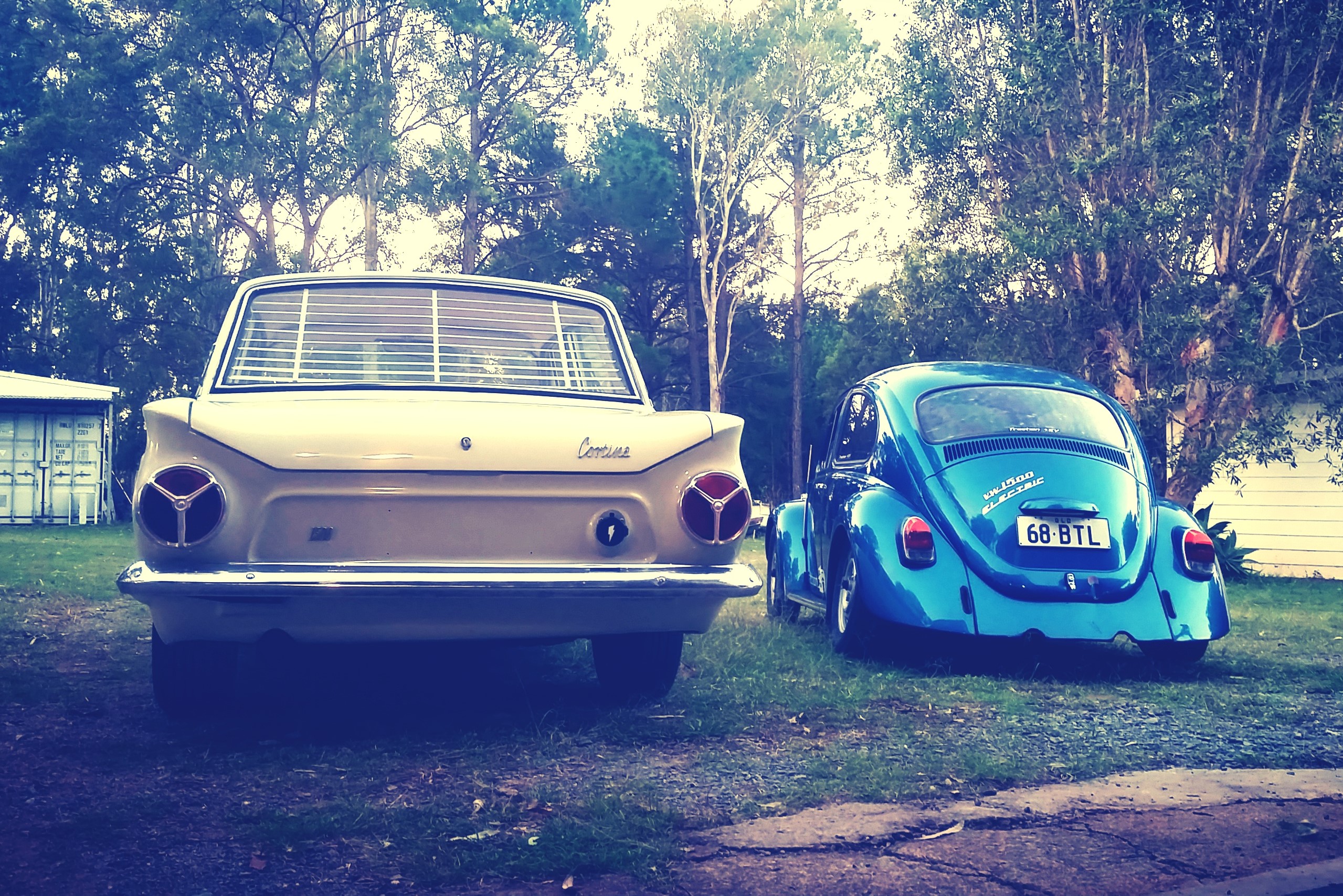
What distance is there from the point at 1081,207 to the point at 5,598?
12.9 metres

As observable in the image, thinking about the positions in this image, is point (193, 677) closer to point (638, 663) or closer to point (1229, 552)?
point (638, 663)

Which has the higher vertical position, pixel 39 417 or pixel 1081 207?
pixel 1081 207

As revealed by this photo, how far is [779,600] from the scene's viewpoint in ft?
28.5

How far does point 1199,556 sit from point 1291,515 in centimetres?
1233

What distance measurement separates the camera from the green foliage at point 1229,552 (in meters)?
14.9

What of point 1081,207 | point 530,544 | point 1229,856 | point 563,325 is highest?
point 1081,207

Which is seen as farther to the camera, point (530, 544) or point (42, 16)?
point (42, 16)

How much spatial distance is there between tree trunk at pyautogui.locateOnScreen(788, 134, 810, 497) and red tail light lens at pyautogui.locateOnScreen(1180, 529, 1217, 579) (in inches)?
1237

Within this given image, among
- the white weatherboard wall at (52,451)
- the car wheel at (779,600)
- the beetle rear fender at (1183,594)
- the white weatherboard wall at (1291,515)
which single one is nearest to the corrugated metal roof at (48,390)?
the white weatherboard wall at (52,451)

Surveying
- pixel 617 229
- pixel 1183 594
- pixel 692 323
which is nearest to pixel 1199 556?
pixel 1183 594

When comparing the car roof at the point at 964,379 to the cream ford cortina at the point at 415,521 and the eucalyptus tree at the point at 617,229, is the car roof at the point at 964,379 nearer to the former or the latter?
the cream ford cortina at the point at 415,521

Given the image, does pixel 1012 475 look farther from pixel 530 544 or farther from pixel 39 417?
pixel 39 417

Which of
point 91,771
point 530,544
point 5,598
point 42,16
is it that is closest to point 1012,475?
point 530,544

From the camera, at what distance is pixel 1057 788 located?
394 cm
